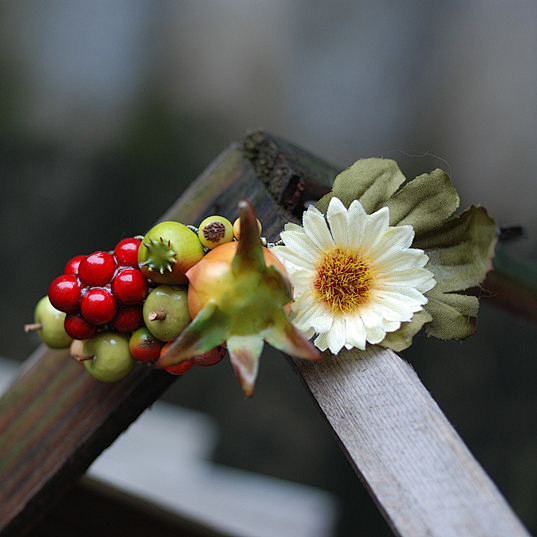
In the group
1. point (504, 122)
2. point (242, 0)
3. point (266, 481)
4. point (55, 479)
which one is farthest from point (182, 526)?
point (242, 0)

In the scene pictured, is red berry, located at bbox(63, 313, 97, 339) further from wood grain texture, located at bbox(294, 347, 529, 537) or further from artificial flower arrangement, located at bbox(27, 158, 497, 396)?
wood grain texture, located at bbox(294, 347, 529, 537)

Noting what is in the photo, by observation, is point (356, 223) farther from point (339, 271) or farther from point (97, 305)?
point (97, 305)

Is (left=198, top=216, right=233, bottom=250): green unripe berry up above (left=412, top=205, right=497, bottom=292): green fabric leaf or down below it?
below

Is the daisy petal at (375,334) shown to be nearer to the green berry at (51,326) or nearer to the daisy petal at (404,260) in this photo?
the daisy petal at (404,260)

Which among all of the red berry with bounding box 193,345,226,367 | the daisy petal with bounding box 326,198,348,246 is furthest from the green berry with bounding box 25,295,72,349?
the daisy petal with bounding box 326,198,348,246

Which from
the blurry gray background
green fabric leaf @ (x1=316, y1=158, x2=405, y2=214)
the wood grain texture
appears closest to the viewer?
the wood grain texture

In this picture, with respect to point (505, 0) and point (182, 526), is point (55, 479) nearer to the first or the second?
point (182, 526)
